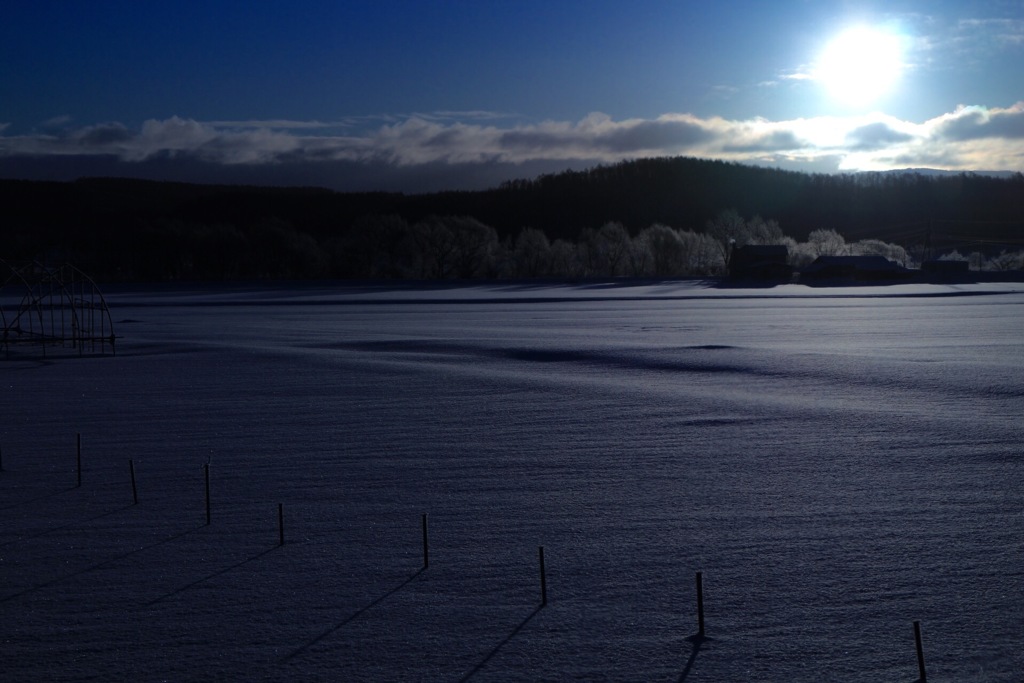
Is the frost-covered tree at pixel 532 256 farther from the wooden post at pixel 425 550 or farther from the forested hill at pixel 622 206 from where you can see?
the wooden post at pixel 425 550

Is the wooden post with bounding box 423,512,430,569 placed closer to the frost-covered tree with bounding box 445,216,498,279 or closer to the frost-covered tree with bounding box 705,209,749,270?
the frost-covered tree with bounding box 445,216,498,279

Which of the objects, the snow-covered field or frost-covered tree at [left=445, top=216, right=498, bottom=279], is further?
frost-covered tree at [left=445, top=216, right=498, bottom=279]

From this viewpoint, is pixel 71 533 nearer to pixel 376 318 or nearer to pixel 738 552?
pixel 738 552

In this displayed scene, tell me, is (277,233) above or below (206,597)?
above

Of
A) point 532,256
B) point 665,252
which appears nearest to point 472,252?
point 532,256

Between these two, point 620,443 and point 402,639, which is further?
point 620,443

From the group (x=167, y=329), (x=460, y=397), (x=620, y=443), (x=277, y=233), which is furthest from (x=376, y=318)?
(x=277, y=233)

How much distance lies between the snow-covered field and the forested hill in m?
123

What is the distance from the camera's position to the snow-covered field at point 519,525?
5.98 meters

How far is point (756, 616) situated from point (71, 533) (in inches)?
241

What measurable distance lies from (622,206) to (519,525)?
566 ft

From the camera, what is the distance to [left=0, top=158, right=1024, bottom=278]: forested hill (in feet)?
477

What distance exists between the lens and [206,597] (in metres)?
6.82

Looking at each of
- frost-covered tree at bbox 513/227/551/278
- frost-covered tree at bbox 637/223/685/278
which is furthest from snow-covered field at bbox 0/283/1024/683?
frost-covered tree at bbox 637/223/685/278
